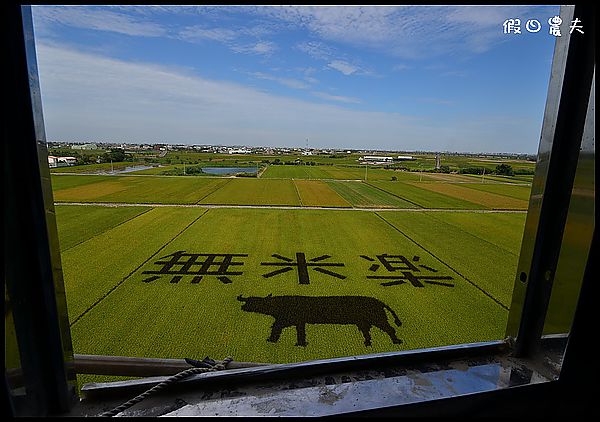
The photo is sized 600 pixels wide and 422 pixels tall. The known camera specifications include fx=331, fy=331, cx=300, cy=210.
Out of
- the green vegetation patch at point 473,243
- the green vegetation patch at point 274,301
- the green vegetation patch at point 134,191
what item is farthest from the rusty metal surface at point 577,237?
the green vegetation patch at point 134,191

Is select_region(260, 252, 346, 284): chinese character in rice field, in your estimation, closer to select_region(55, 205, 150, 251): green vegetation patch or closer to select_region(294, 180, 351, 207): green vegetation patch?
select_region(55, 205, 150, 251): green vegetation patch

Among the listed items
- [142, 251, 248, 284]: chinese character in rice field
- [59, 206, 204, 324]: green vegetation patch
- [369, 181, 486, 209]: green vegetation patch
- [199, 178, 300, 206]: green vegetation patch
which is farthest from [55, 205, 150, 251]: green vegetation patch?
[369, 181, 486, 209]: green vegetation patch

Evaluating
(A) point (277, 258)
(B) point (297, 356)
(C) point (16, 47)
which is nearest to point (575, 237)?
(C) point (16, 47)

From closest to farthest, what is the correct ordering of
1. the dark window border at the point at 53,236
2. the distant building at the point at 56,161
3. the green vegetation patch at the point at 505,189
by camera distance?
the dark window border at the point at 53,236 → the distant building at the point at 56,161 → the green vegetation patch at the point at 505,189

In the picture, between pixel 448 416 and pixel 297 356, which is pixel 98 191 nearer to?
pixel 297 356

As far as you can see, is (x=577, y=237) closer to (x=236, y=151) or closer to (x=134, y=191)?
(x=134, y=191)

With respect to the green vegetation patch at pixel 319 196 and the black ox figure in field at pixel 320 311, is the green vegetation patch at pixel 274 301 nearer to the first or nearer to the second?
the black ox figure in field at pixel 320 311
